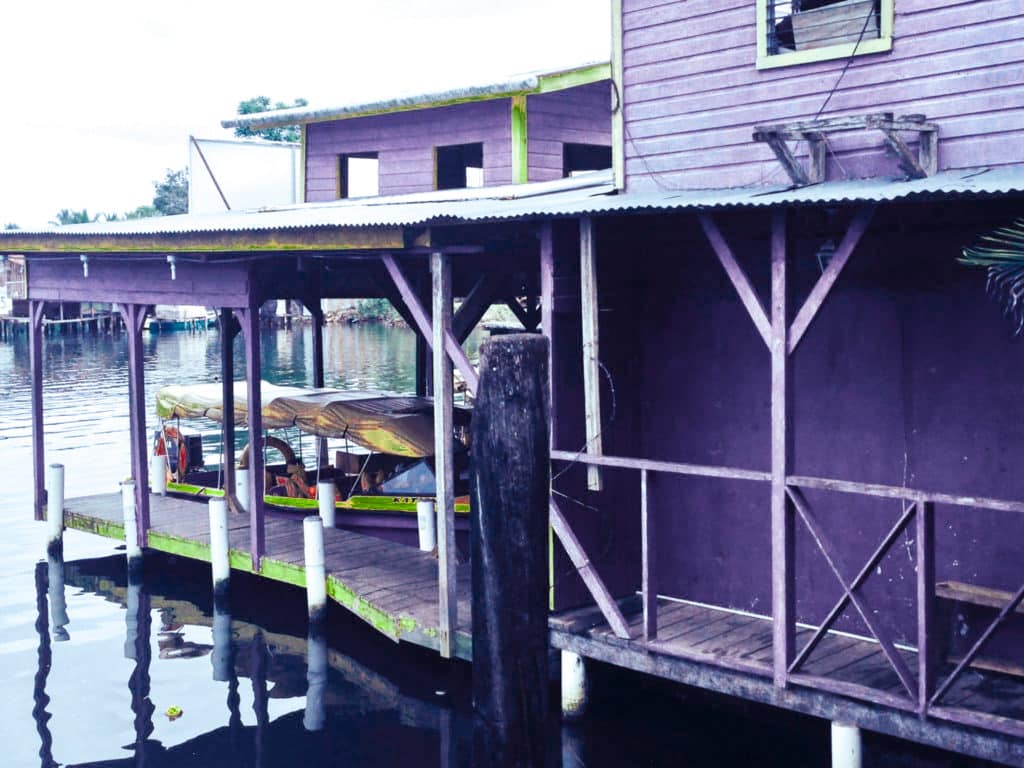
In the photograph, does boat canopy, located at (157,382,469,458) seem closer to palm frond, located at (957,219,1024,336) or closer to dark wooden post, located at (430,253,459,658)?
dark wooden post, located at (430,253,459,658)

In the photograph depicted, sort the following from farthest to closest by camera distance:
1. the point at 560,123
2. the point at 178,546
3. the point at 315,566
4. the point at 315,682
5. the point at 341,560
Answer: the point at 560,123 → the point at 178,546 → the point at 341,560 → the point at 315,566 → the point at 315,682

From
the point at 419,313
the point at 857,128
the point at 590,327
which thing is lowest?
the point at 590,327

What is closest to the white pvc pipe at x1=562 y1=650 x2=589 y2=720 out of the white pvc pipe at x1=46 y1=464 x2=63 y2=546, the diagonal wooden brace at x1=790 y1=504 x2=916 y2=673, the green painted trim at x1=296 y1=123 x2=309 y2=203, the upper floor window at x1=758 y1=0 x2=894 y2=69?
the diagonal wooden brace at x1=790 y1=504 x2=916 y2=673

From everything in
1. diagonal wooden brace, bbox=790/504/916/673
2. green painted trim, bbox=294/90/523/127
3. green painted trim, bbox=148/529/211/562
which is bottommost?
green painted trim, bbox=148/529/211/562

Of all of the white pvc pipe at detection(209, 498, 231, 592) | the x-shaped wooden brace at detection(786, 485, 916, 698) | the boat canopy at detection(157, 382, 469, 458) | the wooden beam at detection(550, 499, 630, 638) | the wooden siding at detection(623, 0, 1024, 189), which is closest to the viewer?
the x-shaped wooden brace at detection(786, 485, 916, 698)

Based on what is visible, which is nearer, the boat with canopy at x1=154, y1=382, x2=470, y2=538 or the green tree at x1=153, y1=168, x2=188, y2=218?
the boat with canopy at x1=154, y1=382, x2=470, y2=538

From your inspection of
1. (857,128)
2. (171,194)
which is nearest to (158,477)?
(857,128)

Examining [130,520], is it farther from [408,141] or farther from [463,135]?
[463,135]

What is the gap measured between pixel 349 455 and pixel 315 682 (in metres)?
6.43

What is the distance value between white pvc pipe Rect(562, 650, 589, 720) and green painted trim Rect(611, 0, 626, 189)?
4.82 metres

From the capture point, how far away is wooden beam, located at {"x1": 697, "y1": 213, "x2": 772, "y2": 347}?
933cm

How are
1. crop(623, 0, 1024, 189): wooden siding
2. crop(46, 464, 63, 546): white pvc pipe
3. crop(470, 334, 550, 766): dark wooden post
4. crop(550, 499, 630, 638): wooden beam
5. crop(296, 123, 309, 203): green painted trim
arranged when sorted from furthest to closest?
1. crop(296, 123, 309, 203): green painted trim
2. crop(46, 464, 63, 546): white pvc pipe
3. crop(550, 499, 630, 638): wooden beam
4. crop(623, 0, 1024, 189): wooden siding
5. crop(470, 334, 550, 766): dark wooden post

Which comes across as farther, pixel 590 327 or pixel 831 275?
pixel 590 327

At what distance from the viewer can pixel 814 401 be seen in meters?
11.1
